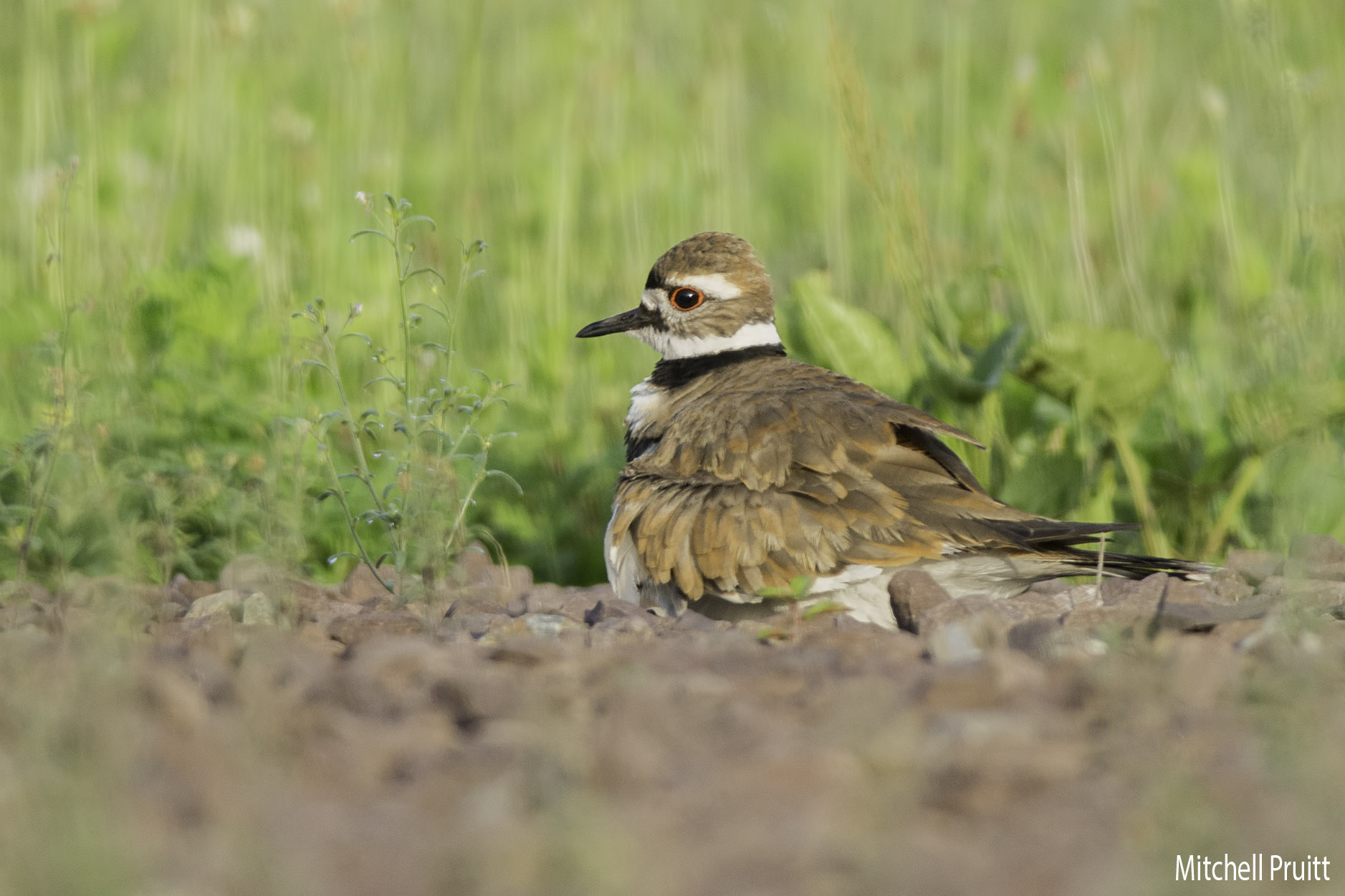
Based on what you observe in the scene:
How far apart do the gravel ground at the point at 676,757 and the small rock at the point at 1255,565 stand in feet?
2.64

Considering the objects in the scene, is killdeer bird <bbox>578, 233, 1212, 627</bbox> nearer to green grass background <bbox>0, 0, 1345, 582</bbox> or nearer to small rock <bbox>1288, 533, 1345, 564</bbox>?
small rock <bbox>1288, 533, 1345, 564</bbox>

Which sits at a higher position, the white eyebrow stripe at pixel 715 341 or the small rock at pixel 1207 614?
the white eyebrow stripe at pixel 715 341

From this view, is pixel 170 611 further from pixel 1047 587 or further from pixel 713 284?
pixel 1047 587

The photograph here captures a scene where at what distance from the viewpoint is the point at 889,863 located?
188 centimetres

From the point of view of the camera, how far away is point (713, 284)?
5109mm

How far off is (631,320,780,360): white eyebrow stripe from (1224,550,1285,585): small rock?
1.81 meters

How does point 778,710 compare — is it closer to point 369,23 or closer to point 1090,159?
point 369,23

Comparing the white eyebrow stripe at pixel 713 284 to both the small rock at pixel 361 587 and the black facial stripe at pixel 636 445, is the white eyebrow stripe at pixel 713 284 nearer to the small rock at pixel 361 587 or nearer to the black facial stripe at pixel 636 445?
the black facial stripe at pixel 636 445

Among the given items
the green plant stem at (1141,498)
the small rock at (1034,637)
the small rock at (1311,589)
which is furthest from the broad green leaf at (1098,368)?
the small rock at (1034,637)

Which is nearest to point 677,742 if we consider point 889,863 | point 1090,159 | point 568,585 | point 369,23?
point 889,863

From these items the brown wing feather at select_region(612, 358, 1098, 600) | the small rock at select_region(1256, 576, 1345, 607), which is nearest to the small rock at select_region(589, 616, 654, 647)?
the brown wing feather at select_region(612, 358, 1098, 600)

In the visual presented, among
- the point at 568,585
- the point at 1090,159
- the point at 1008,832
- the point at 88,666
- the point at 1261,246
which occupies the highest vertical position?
the point at 1090,159

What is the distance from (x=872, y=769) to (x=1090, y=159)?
25.9 feet

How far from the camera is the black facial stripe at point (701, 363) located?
509 cm
